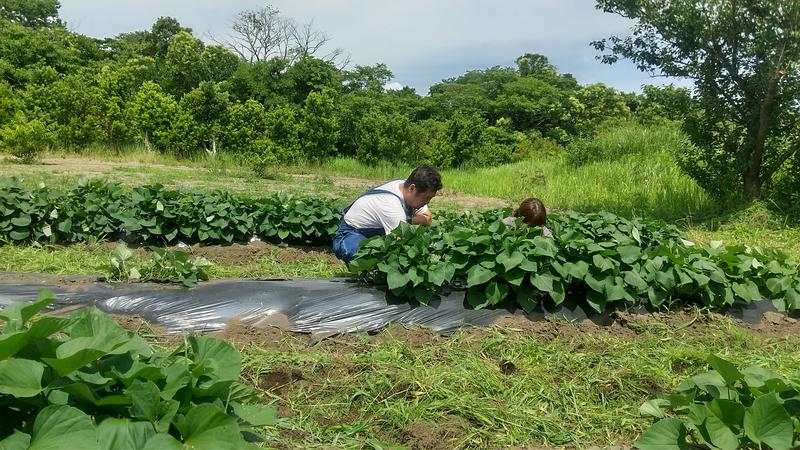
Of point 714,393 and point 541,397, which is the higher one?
point 714,393

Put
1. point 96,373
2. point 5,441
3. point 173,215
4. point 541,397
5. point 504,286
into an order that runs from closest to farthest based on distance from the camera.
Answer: point 5,441
point 96,373
point 541,397
point 504,286
point 173,215

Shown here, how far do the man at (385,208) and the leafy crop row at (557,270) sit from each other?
1.61ft

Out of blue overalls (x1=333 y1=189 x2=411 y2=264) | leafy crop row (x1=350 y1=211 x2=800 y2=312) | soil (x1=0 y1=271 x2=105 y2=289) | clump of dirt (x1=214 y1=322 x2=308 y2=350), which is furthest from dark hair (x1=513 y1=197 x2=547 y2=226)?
soil (x1=0 y1=271 x2=105 y2=289)

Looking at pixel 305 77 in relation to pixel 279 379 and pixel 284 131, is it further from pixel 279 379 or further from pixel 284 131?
pixel 279 379

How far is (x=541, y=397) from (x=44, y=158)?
1727 centimetres

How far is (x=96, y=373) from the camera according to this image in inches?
63.9

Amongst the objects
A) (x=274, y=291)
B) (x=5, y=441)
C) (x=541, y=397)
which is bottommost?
(x=541, y=397)

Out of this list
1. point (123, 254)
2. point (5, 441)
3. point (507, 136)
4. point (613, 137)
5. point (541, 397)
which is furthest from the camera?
point (507, 136)

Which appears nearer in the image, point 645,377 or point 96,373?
point 96,373

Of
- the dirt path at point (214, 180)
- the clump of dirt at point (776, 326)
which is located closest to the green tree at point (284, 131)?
the dirt path at point (214, 180)

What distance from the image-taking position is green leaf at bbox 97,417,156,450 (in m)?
1.46

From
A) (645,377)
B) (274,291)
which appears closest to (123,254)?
(274,291)

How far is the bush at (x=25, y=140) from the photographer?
14.6 metres

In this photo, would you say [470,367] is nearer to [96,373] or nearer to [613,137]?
[96,373]
